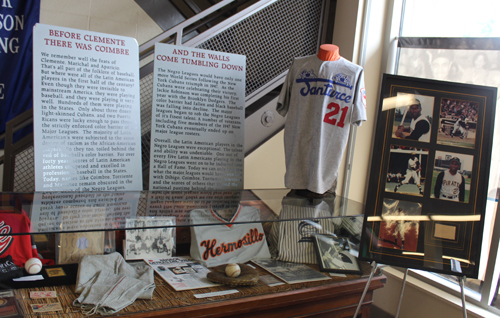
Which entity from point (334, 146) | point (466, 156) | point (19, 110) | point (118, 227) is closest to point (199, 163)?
point (334, 146)

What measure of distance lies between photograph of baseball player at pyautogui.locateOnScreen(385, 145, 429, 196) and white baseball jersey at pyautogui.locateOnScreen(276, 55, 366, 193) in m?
0.63

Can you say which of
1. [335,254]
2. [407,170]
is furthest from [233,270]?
[407,170]

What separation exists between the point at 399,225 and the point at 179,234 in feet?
Result: 3.58

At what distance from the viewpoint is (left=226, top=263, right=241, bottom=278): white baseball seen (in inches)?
65.6

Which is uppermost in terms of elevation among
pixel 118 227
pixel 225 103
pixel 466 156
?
pixel 225 103

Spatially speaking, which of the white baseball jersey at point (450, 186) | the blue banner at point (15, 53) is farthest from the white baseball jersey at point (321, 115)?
the blue banner at point (15, 53)

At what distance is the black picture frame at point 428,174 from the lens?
1.67 meters

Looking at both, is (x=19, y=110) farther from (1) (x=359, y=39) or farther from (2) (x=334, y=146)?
(1) (x=359, y=39)

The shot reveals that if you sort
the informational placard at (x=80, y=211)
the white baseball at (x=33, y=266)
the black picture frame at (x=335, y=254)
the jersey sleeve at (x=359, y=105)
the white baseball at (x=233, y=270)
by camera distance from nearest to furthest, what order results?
the informational placard at (x=80, y=211) < the white baseball at (x=33, y=266) < the white baseball at (x=233, y=270) < the black picture frame at (x=335, y=254) < the jersey sleeve at (x=359, y=105)

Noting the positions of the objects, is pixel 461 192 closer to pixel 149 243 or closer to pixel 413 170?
pixel 413 170

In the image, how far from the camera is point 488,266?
227 cm

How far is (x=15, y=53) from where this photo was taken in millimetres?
3398

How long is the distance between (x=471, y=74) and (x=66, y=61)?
2.63 meters

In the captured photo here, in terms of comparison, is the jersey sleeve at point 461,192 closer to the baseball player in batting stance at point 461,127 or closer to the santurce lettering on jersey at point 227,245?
the baseball player in batting stance at point 461,127
